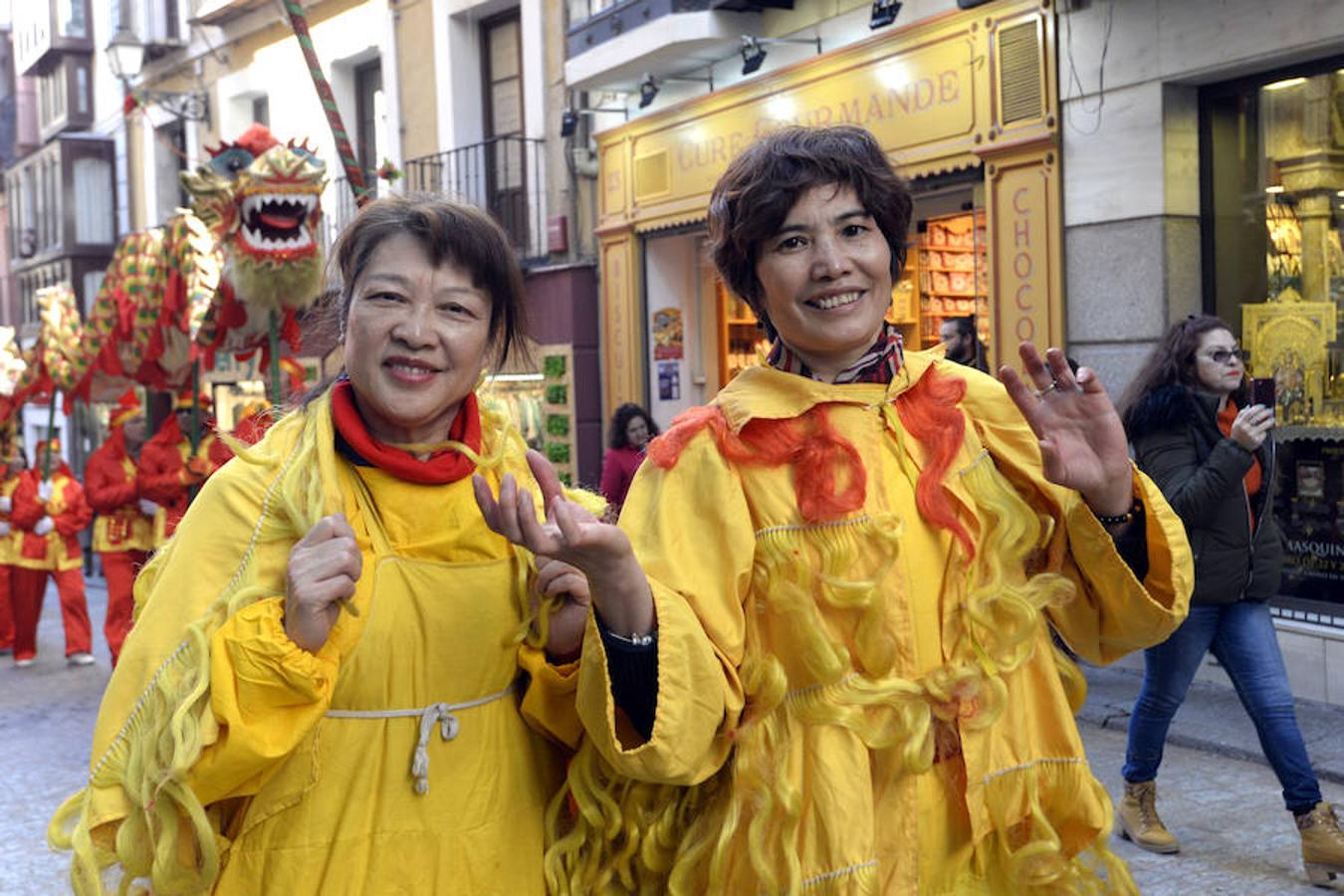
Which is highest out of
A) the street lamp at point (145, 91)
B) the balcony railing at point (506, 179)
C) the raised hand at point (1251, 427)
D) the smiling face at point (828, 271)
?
the street lamp at point (145, 91)

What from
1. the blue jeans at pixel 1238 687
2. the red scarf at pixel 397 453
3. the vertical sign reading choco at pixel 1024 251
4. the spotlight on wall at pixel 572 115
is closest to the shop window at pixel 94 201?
the spotlight on wall at pixel 572 115

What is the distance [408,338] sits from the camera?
7.36 feet

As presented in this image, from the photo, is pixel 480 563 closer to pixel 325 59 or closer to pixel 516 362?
pixel 516 362

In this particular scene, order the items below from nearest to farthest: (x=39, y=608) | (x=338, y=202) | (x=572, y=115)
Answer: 1. (x=39, y=608)
2. (x=572, y=115)
3. (x=338, y=202)

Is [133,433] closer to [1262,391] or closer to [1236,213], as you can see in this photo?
[1236,213]

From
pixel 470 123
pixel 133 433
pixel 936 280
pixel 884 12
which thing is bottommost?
pixel 133 433

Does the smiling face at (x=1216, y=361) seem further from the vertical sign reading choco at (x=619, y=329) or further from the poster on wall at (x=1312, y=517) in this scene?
the vertical sign reading choco at (x=619, y=329)

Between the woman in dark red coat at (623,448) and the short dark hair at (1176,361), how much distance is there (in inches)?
161

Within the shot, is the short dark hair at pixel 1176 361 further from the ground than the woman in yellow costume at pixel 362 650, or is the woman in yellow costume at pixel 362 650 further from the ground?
the short dark hair at pixel 1176 361

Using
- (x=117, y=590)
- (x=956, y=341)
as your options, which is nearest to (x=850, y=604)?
(x=956, y=341)

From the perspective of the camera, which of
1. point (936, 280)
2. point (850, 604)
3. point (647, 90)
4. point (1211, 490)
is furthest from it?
point (647, 90)

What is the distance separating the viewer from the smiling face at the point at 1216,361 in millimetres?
5191

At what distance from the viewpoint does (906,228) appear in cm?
250

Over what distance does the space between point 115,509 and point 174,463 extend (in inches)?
31.0
